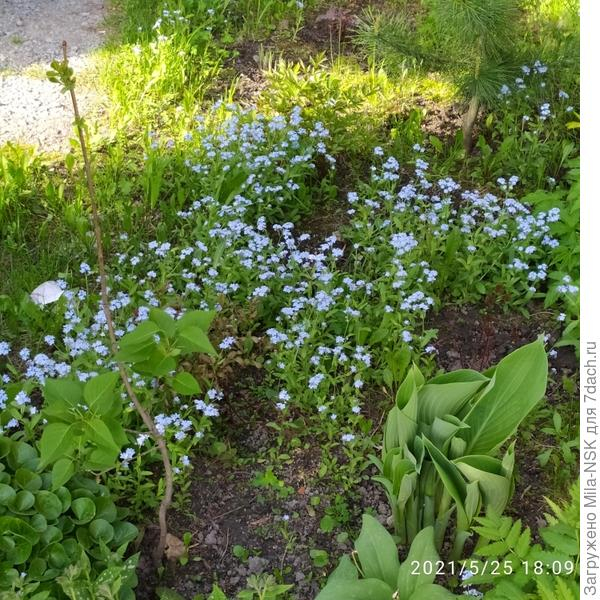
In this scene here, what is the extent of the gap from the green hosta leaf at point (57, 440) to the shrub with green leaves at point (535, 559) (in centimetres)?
124

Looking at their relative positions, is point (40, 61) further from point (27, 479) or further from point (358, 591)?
point (358, 591)

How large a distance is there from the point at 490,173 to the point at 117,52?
8.72 ft

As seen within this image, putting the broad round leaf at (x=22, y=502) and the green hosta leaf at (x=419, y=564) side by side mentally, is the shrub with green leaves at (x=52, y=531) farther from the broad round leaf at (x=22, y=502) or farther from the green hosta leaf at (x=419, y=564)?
the green hosta leaf at (x=419, y=564)

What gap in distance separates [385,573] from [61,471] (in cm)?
106

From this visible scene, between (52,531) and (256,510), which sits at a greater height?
(52,531)

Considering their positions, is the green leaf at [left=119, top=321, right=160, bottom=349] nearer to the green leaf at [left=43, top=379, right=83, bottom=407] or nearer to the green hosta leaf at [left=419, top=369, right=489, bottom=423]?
the green leaf at [left=43, top=379, right=83, bottom=407]

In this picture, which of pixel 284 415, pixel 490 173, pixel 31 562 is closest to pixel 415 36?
pixel 490 173

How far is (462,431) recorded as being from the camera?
261 cm

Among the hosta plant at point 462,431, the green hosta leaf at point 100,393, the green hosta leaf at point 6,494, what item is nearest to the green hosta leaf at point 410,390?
the hosta plant at point 462,431

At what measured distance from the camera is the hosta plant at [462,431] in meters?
2.49

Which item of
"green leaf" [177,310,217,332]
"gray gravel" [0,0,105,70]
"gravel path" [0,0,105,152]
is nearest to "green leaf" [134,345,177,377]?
"green leaf" [177,310,217,332]

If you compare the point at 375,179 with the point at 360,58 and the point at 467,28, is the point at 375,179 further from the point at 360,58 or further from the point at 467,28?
the point at 360,58

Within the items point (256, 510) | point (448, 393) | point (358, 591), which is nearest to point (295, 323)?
point (256, 510)

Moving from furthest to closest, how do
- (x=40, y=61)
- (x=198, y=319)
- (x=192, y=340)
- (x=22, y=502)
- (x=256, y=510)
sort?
(x=40, y=61) → (x=256, y=510) → (x=22, y=502) → (x=198, y=319) → (x=192, y=340)
